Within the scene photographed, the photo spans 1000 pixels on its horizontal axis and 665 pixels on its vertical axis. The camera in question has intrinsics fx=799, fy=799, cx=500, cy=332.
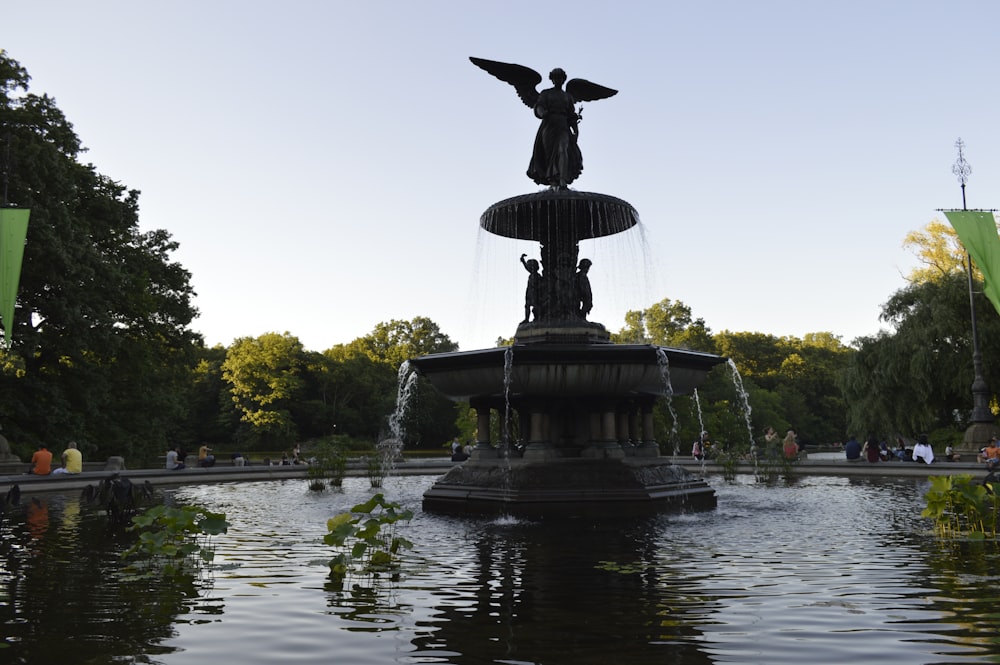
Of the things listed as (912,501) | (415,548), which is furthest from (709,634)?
(912,501)

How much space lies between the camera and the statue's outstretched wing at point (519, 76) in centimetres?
1512

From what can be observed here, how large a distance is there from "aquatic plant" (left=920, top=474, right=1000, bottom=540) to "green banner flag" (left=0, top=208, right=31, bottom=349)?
12818 millimetres

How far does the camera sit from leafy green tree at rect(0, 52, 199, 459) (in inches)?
972

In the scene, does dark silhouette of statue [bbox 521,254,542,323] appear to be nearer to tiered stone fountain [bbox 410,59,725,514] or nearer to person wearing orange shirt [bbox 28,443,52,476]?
Result: tiered stone fountain [bbox 410,59,725,514]

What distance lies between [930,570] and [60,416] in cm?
2661

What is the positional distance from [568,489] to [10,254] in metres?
9.36

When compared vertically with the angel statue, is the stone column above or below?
below

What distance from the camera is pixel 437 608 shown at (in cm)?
538

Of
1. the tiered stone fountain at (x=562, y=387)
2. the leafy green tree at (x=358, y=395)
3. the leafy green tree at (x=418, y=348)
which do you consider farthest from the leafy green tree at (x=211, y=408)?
the tiered stone fountain at (x=562, y=387)

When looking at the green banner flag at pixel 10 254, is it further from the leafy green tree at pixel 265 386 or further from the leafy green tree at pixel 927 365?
the leafy green tree at pixel 265 386

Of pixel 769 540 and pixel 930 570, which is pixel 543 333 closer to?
pixel 769 540

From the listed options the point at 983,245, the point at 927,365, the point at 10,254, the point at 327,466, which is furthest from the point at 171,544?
the point at 927,365

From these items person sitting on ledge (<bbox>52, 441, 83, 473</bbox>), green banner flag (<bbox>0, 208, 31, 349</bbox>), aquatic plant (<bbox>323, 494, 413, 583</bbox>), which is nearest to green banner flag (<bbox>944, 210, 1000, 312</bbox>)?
aquatic plant (<bbox>323, 494, 413, 583</bbox>)

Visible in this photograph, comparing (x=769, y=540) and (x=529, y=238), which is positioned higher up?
(x=529, y=238)
